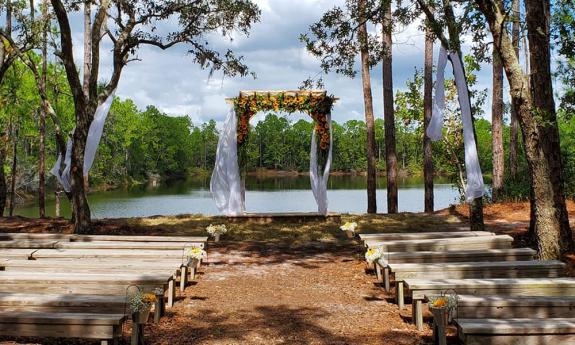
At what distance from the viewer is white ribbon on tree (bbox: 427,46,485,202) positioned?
9.45 meters

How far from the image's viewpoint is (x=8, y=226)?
42.7 feet

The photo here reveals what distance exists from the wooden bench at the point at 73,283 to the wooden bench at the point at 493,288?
3.10 meters

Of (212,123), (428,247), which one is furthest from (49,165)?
(212,123)

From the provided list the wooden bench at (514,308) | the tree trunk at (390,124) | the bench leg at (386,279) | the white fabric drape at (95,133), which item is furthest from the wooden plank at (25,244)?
the tree trunk at (390,124)

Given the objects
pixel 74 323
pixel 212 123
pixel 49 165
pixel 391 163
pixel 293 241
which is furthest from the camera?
pixel 212 123

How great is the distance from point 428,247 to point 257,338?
429cm

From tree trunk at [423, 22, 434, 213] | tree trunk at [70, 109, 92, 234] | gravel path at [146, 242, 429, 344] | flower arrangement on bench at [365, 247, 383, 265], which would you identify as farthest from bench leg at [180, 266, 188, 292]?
tree trunk at [423, 22, 434, 213]

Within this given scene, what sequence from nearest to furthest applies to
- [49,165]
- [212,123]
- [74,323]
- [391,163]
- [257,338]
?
[74,323]
[257,338]
[391,163]
[49,165]
[212,123]

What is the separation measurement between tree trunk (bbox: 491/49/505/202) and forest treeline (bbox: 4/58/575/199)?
0.63m

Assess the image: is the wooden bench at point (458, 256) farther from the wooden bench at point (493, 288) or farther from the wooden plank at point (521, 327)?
the wooden plank at point (521, 327)

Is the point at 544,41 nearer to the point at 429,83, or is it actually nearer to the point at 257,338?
the point at 257,338

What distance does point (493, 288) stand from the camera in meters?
5.56

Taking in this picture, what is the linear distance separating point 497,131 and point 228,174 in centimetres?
1064

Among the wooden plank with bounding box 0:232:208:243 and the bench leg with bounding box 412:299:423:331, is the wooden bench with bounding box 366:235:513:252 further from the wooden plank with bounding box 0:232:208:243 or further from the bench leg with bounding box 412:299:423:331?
the wooden plank with bounding box 0:232:208:243
